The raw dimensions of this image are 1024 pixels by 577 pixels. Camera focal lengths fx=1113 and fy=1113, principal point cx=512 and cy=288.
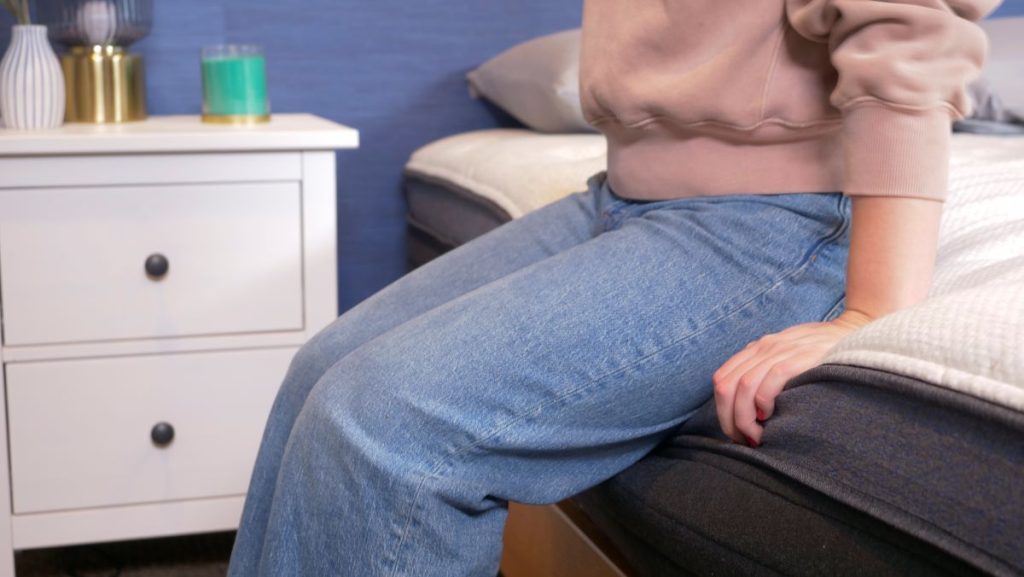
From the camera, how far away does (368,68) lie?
71.7 inches

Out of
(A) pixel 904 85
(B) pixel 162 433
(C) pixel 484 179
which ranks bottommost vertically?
(B) pixel 162 433

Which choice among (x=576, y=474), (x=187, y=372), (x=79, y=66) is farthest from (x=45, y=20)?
(x=576, y=474)

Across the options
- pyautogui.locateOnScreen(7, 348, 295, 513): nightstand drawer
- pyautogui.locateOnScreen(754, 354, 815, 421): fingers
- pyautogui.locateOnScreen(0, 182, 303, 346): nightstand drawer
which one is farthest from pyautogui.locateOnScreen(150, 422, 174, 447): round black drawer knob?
pyautogui.locateOnScreen(754, 354, 815, 421): fingers

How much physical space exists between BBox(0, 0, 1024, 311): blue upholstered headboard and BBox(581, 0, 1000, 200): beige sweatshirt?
937 mm

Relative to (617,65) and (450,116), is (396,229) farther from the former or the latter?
(617,65)

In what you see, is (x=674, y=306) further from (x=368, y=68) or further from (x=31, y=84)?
(x=368, y=68)

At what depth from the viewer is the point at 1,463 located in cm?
132

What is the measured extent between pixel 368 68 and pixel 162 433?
0.73 meters

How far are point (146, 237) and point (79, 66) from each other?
32cm

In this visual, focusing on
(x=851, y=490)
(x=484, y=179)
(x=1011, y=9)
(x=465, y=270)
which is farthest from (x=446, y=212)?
(x=1011, y=9)

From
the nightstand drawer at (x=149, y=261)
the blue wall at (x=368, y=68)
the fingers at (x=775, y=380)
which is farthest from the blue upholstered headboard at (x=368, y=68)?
the fingers at (x=775, y=380)

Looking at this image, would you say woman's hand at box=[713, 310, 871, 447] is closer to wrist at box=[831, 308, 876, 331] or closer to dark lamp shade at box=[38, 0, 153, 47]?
wrist at box=[831, 308, 876, 331]

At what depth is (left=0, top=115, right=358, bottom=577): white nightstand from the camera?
1315mm

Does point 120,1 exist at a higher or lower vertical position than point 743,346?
higher
